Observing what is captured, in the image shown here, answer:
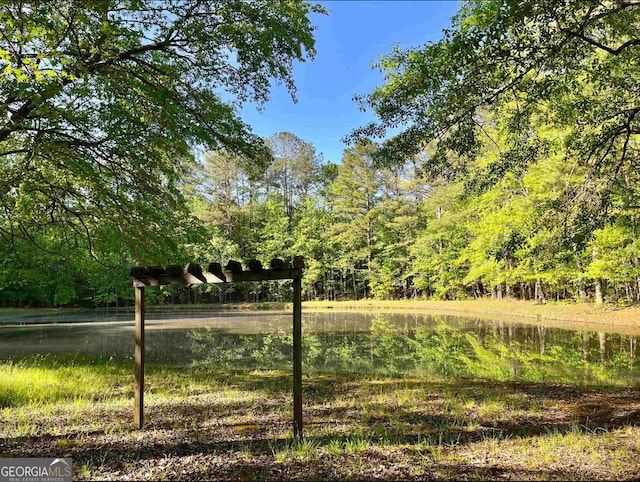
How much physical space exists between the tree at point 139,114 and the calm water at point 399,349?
4.36 m

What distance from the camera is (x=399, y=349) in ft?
41.2

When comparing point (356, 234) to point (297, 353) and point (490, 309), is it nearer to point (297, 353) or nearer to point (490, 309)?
point (490, 309)

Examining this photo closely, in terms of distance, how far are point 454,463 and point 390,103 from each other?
189 inches

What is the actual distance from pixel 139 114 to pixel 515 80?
6.47 metres

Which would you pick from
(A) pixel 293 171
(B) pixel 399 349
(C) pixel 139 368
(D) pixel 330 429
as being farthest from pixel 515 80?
(A) pixel 293 171

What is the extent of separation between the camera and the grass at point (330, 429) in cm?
323

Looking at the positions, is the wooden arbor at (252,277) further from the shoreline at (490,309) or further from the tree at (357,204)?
the tree at (357,204)

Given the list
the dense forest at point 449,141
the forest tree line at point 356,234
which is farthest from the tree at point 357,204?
the dense forest at point 449,141

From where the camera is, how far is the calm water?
913 centimetres

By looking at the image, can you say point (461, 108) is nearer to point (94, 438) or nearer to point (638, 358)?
point (94, 438)

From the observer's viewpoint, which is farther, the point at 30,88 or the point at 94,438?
the point at 30,88

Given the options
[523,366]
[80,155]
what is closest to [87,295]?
[80,155]

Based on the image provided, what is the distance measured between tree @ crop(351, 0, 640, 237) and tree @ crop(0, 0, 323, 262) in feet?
8.18

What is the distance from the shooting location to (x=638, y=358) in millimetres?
10094
